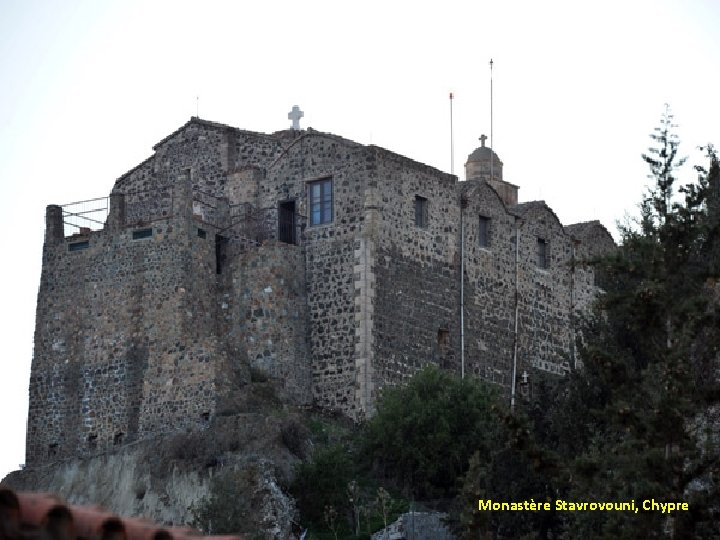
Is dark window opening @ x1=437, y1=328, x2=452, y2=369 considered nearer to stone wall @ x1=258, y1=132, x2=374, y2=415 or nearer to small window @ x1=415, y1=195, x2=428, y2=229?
small window @ x1=415, y1=195, x2=428, y2=229

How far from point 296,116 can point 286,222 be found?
627 cm

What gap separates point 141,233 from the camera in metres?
47.2

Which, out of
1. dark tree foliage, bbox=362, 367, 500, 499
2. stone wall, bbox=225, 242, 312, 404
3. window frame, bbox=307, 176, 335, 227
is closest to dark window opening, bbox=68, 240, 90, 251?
stone wall, bbox=225, 242, 312, 404

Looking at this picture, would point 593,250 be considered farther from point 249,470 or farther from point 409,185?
point 249,470

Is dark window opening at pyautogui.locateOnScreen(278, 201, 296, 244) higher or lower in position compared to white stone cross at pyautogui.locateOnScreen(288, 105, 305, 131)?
lower

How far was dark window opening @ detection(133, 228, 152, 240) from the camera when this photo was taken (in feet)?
154

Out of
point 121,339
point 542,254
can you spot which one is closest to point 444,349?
point 542,254

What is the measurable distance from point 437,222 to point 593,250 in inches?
382

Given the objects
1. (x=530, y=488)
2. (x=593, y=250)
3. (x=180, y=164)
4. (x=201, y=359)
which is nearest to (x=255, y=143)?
(x=180, y=164)

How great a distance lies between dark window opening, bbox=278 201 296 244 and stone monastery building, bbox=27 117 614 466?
6cm

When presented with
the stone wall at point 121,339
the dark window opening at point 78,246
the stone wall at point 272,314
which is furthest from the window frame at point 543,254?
the dark window opening at point 78,246

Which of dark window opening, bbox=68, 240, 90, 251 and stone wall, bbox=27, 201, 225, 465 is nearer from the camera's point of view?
stone wall, bbox=27, 201, 225, 465

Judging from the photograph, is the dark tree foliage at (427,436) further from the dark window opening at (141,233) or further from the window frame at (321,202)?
the dark window opening at (141,233)

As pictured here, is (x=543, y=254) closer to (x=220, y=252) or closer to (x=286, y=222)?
(x=286, y=222)
